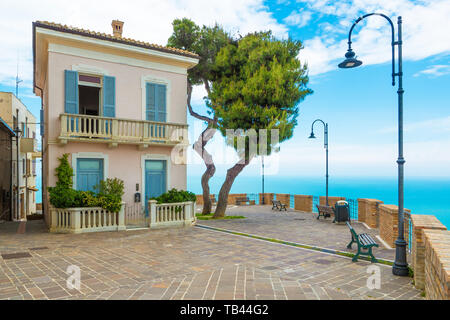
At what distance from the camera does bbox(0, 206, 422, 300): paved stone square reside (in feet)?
17.1

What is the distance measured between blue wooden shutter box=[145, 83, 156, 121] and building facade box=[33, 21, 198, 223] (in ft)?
0.16

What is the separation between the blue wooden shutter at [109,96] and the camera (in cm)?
1353

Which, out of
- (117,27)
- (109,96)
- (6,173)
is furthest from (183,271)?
(6,173)

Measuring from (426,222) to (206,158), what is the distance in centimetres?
1431

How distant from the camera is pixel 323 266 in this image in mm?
6977

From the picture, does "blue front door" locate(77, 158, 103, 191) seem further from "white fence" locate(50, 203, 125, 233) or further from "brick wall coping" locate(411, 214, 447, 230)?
"brick wall coping" locate(411, 214, 447, 230)

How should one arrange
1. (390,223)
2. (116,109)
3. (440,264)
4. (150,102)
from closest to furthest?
(440,264) → (390,223) → (116,109) → (150,102)

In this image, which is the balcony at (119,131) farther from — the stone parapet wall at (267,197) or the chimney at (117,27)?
the stone parapet wall at (267,197)

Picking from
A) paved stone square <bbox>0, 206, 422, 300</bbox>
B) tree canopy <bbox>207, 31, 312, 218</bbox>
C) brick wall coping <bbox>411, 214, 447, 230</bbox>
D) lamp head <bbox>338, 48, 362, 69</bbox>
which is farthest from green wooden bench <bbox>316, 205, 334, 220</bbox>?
lamp head <bbox>338, 48, 362, 69</bbox>

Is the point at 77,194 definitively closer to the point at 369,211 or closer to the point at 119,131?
the point at 119,131

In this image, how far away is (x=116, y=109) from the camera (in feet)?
45.5
